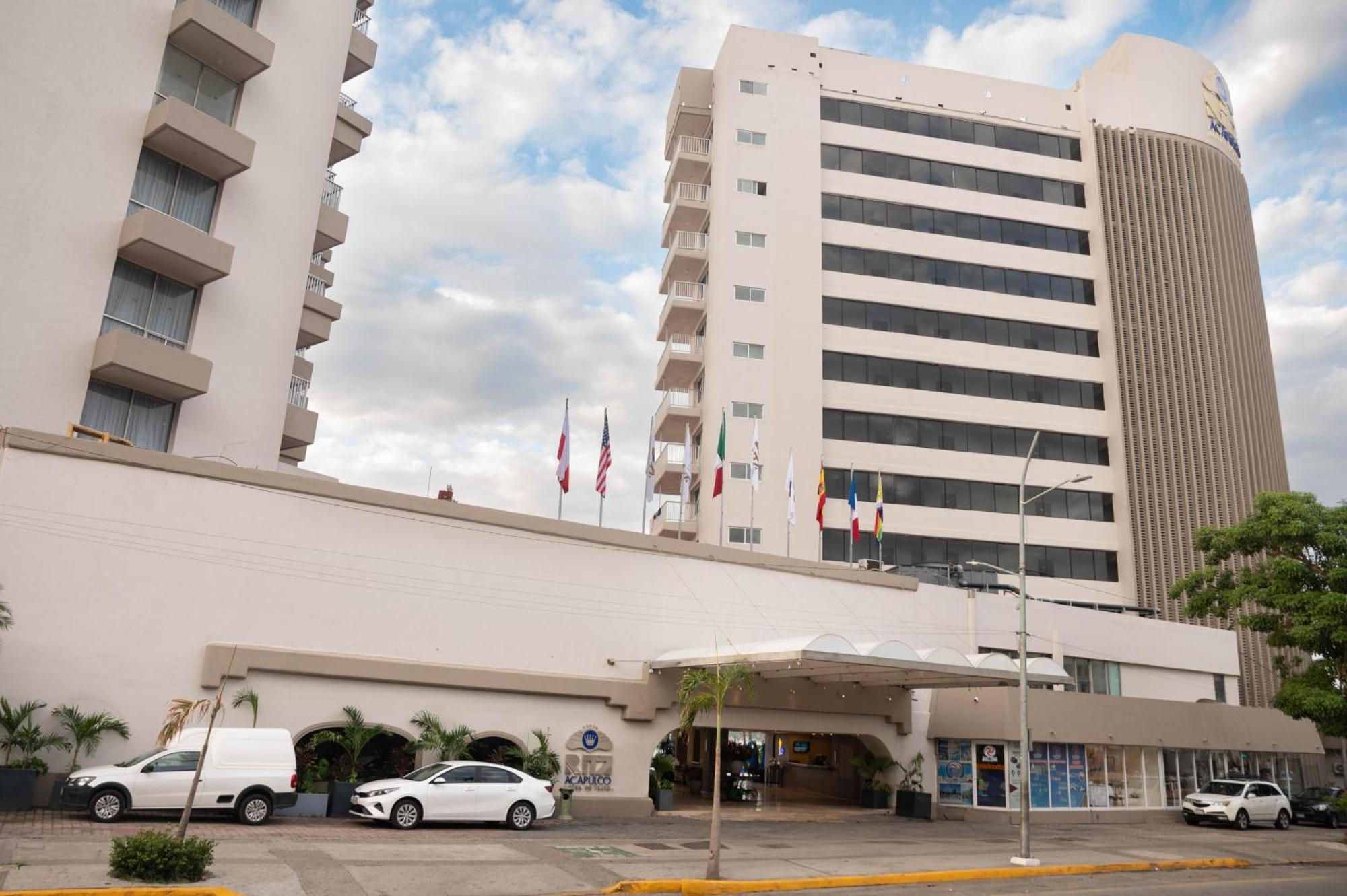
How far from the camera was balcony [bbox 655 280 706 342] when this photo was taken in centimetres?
5500

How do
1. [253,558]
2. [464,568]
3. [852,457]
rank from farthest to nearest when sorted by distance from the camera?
[852,457] < [464,568] < [253,558]

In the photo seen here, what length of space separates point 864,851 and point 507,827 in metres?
8.83

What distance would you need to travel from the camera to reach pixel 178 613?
78.1 feet

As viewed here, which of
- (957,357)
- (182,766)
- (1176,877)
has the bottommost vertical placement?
(1176,877)

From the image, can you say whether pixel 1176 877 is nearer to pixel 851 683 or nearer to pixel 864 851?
pixel 864 851

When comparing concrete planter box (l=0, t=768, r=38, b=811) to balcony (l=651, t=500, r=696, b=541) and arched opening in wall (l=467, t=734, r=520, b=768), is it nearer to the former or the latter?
arched opening in wall (l=467, t=734, r=520, b=768)

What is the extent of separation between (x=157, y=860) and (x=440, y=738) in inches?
446

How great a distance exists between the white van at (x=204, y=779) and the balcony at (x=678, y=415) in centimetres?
3326

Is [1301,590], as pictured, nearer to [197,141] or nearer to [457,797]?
[457,797]

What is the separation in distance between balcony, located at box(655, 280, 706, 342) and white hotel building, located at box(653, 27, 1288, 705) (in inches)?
8.2

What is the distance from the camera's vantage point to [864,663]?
26.3m

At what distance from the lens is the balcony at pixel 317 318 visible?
43312 mm

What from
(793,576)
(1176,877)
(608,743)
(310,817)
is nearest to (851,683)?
(793,576)

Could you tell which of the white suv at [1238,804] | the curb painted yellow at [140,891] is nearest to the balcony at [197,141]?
the curb painted yellow at [140,891]
